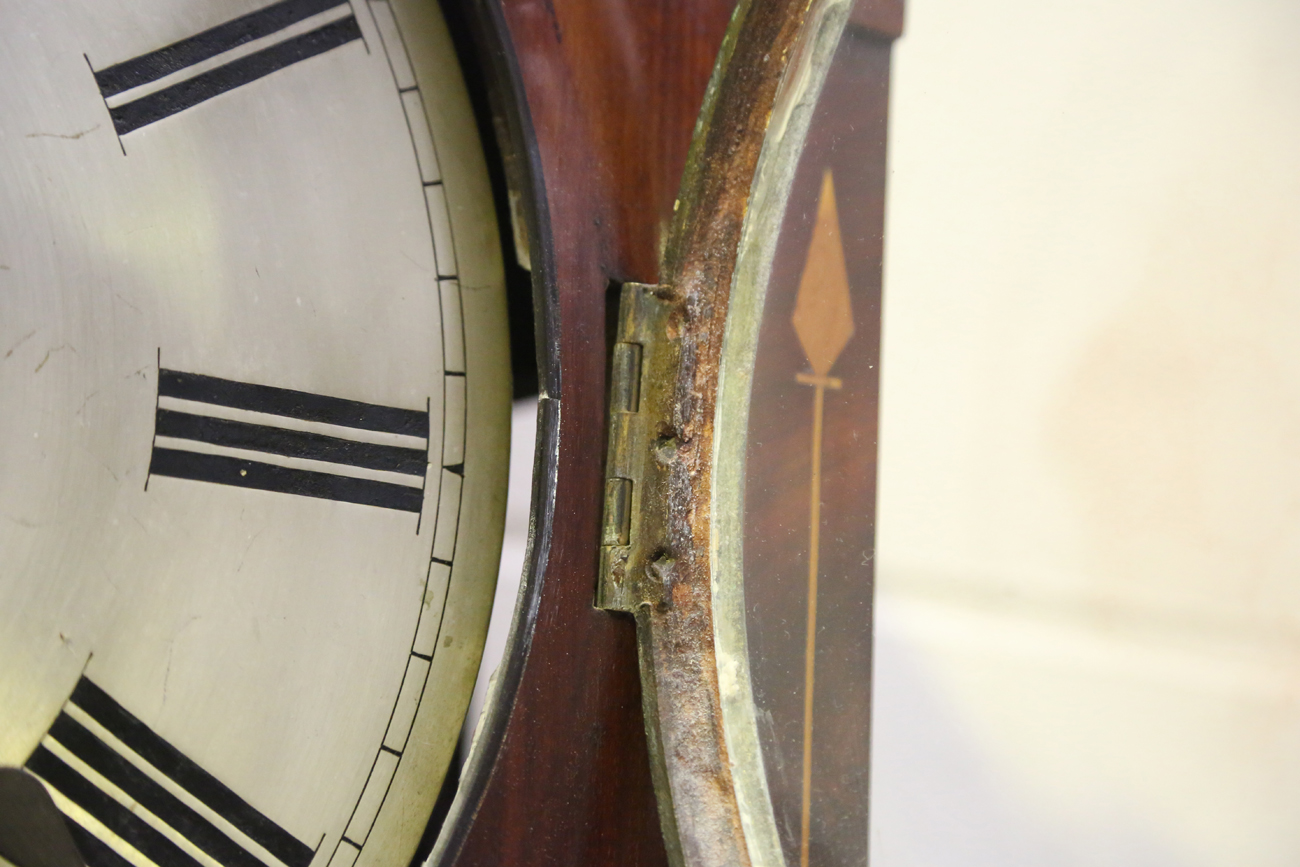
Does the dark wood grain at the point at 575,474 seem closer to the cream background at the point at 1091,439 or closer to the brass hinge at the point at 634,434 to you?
the brass hinge at the point at 634,434

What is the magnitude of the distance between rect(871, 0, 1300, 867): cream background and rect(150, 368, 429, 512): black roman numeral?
244 mm

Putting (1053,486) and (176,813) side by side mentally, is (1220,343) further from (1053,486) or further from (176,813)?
(176,813)

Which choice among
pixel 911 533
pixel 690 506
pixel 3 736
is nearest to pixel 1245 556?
pixel 911 533

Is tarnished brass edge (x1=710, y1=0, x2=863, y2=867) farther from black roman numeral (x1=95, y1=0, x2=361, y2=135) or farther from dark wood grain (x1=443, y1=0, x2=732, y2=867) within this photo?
black roman numeral (x1=95, y1=0, x2=361, y2=135)

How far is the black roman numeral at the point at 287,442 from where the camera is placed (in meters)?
0.38

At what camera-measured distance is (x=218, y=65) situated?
39 cm

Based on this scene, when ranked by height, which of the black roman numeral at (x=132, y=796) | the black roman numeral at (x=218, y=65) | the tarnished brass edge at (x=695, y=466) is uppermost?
the black roman numeral at (x=218, y=65)

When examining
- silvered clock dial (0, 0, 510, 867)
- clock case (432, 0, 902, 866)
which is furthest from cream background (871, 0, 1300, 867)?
Result: silvered clock dial (0, 0, 510, 867)

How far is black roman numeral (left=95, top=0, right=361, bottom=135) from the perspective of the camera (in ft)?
1.20

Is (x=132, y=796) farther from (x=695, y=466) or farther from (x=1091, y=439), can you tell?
(x=1091, y=439)

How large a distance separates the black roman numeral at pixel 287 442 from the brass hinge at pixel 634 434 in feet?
0.30

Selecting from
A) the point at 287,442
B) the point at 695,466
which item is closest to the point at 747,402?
the point at 695,466

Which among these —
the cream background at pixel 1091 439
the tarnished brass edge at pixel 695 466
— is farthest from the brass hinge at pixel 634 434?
the cream background at pixel 1091 439

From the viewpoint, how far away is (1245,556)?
26.3 inches
